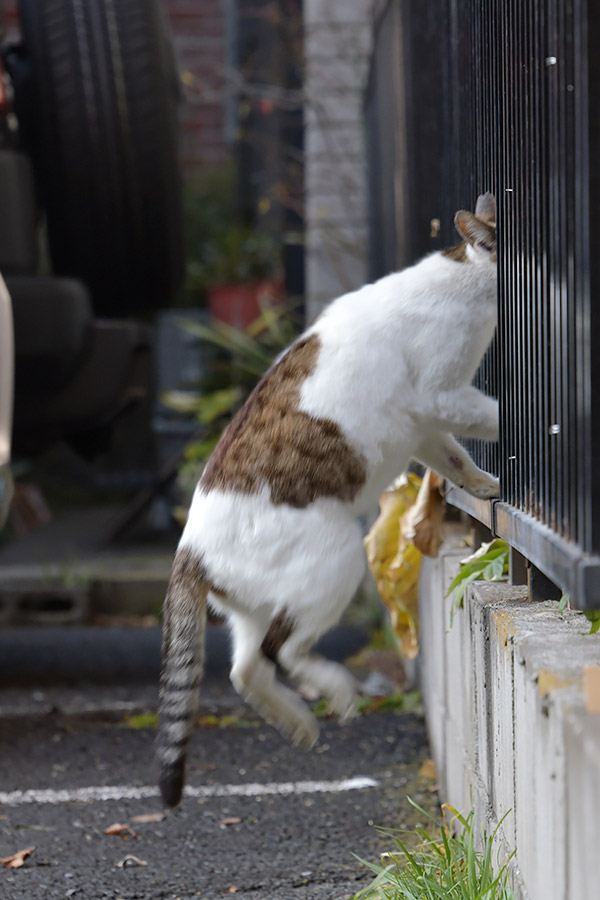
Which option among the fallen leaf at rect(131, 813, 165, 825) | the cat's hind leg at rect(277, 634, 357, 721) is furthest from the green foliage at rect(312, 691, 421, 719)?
the cat's hind leg at rect(277, 634, 357, 721)

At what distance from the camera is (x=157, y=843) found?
278cm

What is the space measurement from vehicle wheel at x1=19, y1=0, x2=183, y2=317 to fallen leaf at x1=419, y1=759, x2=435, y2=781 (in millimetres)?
2705

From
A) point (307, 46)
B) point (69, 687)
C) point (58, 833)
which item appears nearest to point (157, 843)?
point (58, 833)

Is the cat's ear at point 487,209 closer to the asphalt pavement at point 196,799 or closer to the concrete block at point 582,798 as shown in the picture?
the concrete block at point 582,798

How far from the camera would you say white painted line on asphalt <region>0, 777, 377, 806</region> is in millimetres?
3111

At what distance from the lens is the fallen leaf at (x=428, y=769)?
10.6 feet

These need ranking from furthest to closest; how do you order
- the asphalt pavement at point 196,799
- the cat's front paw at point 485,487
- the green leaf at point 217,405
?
the green leaf at point 217,405
the asphalt pavement at point 196,799
the cat's front paw at point 485,487

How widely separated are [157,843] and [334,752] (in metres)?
0.85

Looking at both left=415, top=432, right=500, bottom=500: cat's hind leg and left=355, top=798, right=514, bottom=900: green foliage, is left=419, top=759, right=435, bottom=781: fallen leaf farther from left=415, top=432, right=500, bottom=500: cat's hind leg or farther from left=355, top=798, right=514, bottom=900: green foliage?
left=415, top=432, right=500, bottom=500: cat's hind leg

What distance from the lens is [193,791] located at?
3.14 m

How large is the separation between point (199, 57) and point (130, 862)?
8.03m

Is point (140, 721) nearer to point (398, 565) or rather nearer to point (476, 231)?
→ point (398, 565)

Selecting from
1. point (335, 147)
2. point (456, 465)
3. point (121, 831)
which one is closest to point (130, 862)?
point (121, 831)

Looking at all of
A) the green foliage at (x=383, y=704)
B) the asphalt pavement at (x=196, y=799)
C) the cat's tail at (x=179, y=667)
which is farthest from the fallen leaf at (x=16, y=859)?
the green foliage at (x=383, y=704)
